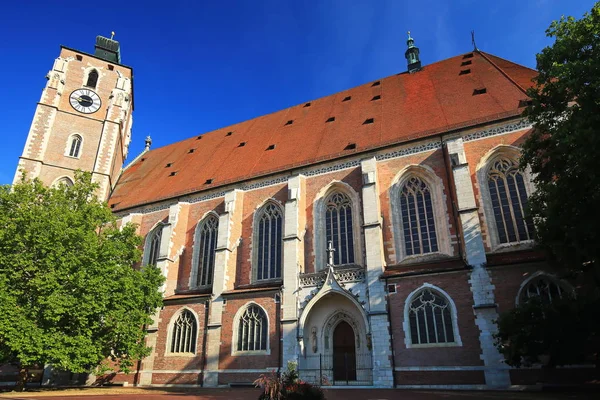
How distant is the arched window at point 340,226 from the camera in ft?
61.4

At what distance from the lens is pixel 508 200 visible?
54.3 ft

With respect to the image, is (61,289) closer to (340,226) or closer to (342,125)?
(340,226)

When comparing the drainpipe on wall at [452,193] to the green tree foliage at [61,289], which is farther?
the drainpipe on wall at [452,193]

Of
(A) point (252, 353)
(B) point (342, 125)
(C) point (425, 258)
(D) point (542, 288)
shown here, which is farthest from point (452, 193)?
(A) point (252, 353)

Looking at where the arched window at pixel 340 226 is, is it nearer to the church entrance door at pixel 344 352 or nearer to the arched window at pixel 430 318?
the church entrance door at pixel 344 352

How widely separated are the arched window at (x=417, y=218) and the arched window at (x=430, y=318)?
2.18m

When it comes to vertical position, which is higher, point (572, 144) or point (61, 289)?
point (572, 144)

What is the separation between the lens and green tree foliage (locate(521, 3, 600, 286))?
9898 mm

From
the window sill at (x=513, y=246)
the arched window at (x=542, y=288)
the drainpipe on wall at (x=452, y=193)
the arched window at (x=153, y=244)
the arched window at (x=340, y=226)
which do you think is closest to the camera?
the arched window at (x=542, y=288)

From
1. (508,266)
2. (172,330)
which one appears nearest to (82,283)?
(172,330)

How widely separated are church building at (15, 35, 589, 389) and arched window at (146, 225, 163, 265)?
103mm

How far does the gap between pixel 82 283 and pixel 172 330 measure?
6102 millimetres

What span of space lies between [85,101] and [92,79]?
2.69 m

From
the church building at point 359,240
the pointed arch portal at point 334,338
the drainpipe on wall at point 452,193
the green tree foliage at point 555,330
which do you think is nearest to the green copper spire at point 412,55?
the church building at point 359,240
